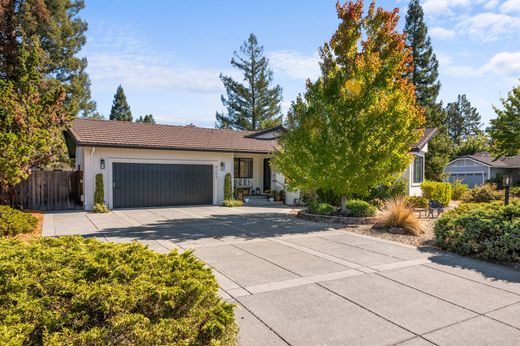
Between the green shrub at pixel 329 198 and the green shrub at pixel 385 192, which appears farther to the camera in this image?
the green shrub at pixel 385 192

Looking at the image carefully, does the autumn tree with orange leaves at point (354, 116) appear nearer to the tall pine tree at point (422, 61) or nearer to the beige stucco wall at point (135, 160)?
the beige stucco wall at point (135, 160)

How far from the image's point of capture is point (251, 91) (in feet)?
125

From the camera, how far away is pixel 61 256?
11.8 feet

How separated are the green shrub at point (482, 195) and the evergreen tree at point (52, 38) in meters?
24.6

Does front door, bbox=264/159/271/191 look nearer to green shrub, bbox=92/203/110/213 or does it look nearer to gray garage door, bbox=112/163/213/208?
gray garage door, bbox=112/163/213/208

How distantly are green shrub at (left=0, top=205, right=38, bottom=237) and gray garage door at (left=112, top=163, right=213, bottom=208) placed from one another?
18.0 feet

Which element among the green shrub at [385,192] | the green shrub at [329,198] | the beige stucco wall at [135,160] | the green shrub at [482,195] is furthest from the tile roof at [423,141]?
the beige stucco wall at [135,160]

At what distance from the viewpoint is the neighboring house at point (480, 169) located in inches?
1289

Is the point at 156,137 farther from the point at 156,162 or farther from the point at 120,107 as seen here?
the point at 120,107

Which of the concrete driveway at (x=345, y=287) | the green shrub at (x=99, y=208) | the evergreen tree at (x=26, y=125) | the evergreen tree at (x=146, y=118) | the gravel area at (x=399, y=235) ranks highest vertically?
the evergreen tree at (x=146, y=118)

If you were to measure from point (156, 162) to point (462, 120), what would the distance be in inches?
2525

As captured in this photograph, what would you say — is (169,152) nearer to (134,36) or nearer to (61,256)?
(134,36)

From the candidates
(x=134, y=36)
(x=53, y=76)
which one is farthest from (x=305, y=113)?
(x=53, y=76)

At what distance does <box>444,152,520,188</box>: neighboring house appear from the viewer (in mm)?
32750
